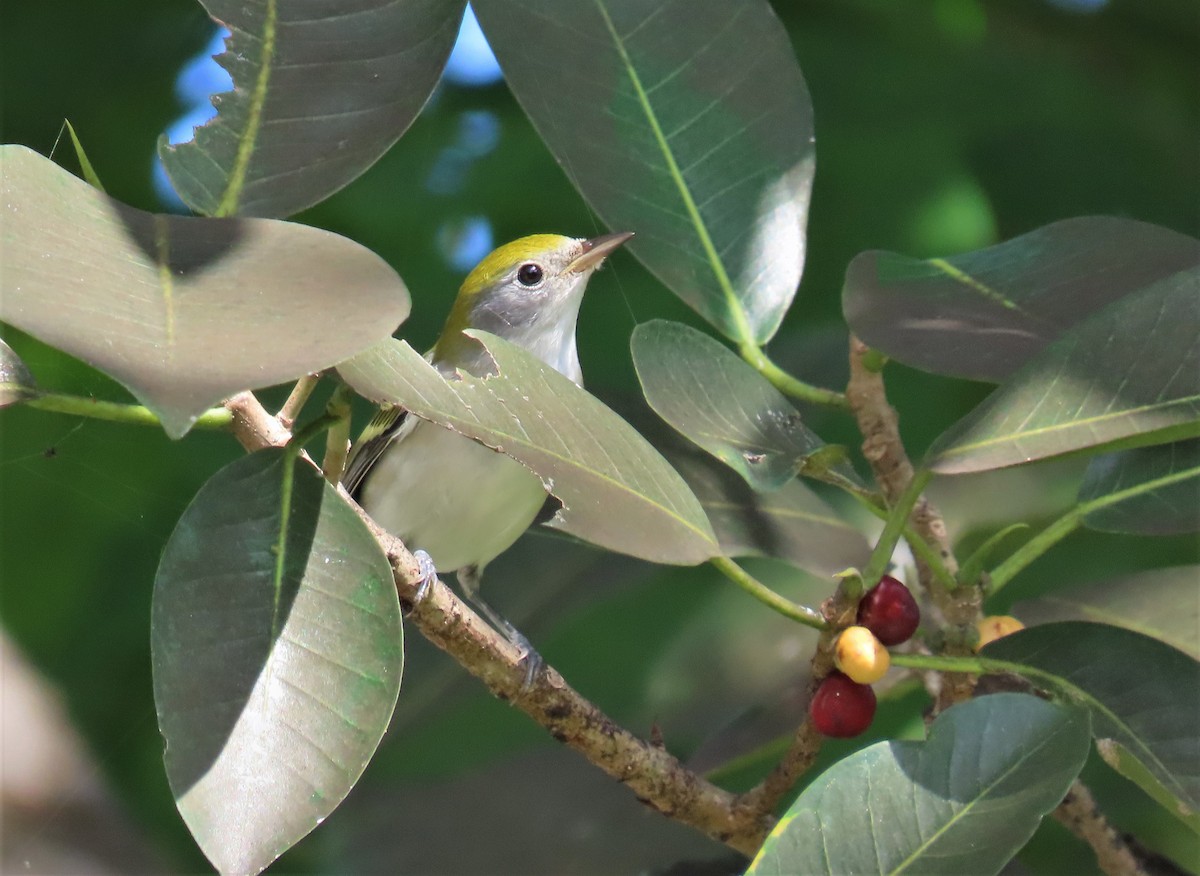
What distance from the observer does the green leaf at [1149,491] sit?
3.81 feet

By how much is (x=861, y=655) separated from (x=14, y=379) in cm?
71

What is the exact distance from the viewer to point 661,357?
3.30 feet

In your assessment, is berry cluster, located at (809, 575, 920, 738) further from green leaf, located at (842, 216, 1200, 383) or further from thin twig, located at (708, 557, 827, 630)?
green leaf, located at (842, 216, 1200, 383)

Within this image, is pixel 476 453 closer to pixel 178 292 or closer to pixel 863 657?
pixel 863 657

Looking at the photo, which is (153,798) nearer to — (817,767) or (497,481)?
(497,481)

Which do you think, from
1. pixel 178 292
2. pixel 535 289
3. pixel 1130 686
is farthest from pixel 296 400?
pixel 535 289

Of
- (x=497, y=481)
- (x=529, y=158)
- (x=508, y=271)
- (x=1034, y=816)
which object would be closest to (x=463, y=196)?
(x=529, y=158)

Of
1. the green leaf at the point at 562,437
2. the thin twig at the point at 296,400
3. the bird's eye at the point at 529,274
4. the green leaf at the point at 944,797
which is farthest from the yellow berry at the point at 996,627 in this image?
the bird's eye at the point at 529,274

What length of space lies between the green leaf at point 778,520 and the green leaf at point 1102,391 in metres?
0.36

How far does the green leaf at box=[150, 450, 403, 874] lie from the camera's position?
82 centimetres

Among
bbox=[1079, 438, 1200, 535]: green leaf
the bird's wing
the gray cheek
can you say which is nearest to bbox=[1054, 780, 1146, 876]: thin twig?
bbox=[1079, 438, 1200, 535]: green leaf

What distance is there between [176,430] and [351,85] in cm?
59

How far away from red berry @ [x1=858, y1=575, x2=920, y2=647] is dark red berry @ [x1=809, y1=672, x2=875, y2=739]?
0.05 m

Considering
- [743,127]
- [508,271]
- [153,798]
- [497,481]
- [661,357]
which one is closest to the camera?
[661,357]
